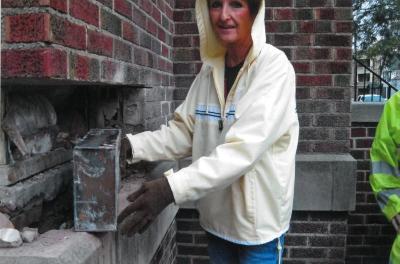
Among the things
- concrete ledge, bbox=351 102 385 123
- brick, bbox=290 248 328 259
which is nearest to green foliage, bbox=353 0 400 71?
concrete ledge, bbox=351 102 385 123

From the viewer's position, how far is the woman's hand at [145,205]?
161 centimetres

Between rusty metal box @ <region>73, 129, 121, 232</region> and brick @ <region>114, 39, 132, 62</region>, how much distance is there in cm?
57

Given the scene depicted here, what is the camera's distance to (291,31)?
344 centimetres

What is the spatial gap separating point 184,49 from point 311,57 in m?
1.00

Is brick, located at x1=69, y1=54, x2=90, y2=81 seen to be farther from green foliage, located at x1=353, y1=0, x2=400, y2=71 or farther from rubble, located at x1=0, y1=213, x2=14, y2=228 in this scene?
green foliage, located at x1=353, y1=0, x2=400, y2=71

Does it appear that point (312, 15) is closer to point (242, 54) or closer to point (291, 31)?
point (291, 31)

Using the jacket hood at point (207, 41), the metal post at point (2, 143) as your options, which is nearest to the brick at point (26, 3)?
the metal post at point (2, 143)

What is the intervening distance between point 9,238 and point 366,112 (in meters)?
3.50

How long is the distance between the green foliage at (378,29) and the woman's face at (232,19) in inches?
322

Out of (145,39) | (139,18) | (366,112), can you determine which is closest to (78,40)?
(139,18)

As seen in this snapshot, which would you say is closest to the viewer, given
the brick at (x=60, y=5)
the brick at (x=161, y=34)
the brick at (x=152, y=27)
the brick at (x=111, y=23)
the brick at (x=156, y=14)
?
the brick at (x=60, y=5)

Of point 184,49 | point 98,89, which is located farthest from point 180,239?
point 98,89

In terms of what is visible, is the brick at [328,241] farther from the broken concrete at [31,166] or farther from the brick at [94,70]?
the brick at [94,70]

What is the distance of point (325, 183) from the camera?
340 centimetres
